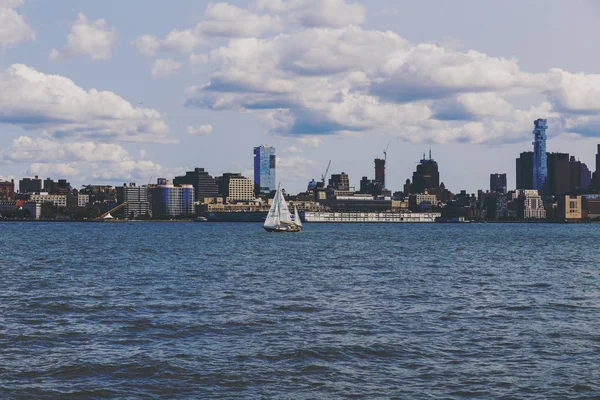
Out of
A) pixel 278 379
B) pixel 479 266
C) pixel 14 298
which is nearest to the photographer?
pixel 278 379

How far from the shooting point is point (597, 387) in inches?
1048

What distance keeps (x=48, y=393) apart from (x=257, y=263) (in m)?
60.4

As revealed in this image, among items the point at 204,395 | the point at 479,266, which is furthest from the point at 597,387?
the point at 479,266

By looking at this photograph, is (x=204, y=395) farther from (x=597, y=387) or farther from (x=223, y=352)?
(x=597, y=387)

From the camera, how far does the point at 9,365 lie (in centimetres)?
2944

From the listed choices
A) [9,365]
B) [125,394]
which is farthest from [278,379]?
[9,365]

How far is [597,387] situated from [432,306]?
783 inches

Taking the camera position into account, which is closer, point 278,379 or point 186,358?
point 278,379

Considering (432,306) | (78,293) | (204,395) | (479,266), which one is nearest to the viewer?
(204,395)

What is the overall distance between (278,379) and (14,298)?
28.1 m

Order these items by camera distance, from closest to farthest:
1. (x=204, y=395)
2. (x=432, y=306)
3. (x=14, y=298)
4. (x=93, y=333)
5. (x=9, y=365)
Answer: (x=204, y=395), (x=9, y=365), (x=93, y=333), (x=432, y=306), (x=14, y=298)

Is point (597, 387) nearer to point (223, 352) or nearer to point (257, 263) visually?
point (223, 352)

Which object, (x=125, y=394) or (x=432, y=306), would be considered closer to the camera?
(x=125, y=394)

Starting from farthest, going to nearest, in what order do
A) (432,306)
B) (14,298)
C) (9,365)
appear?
(14,298), (432,306), (9,365)
